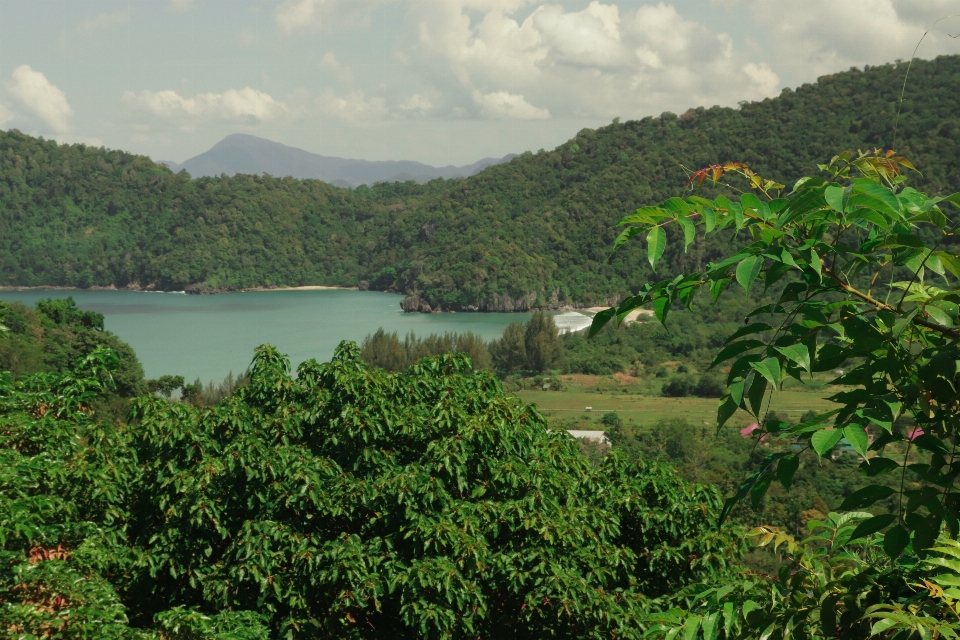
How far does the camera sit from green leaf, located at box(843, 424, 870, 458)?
1.03 meters

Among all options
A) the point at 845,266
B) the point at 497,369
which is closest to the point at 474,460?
the point at 845,266

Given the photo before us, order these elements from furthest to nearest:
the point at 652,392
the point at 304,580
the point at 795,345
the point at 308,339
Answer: the point at 308,339
the point at 652,392
the point at 304,580
the point at 795,345

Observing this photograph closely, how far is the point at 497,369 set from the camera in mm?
53656

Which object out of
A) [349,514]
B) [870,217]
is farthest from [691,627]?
[349,514]

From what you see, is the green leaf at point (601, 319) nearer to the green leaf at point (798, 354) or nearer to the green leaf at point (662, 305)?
the green leaf at point (662, 305)

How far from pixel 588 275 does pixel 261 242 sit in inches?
1731

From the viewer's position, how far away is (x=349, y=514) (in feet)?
19.3

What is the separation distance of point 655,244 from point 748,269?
0.71 feet

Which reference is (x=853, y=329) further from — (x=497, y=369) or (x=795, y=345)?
(x=497, y=369)

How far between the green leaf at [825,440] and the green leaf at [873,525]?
0.24 meters

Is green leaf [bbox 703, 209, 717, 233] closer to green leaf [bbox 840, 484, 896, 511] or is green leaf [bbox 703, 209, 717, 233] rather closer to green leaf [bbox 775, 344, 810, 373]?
green leaf [bbox 775, 344, 810, 373]

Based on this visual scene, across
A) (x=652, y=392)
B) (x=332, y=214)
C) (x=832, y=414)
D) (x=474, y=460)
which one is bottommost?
(x=652, y=392)

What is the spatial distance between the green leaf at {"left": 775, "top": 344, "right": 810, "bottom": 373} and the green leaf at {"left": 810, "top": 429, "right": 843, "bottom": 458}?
0.29 feet

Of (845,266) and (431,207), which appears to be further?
(431,207)
